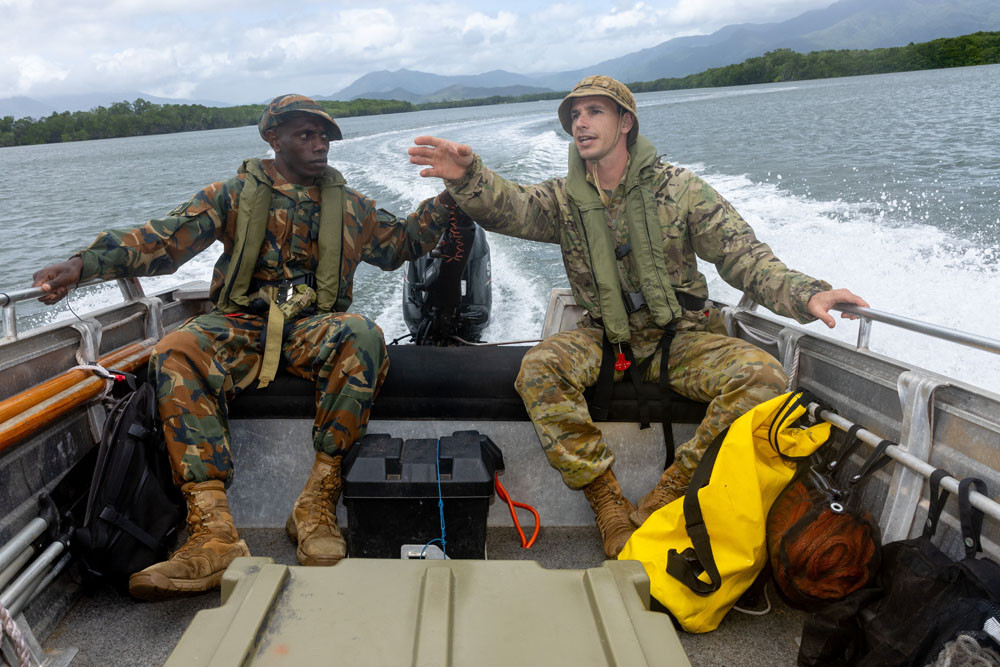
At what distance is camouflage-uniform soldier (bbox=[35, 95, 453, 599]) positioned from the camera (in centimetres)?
211

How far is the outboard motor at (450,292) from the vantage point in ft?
10.4

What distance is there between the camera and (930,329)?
1782 millimetres

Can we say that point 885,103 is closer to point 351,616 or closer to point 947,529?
point 947,529

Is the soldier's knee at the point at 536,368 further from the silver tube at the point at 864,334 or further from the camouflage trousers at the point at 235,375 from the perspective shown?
the silver tube at the point at 864,334

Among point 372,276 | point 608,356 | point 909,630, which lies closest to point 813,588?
point 909,630

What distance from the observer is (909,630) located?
1.44m

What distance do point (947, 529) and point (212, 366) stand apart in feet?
7.25

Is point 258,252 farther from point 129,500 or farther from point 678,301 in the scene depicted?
point 678,301

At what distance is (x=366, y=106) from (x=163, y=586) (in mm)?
35596

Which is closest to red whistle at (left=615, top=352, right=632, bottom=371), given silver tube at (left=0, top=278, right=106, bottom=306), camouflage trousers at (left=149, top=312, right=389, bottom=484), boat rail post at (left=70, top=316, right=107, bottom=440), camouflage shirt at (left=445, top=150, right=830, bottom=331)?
camouflage shirt at (left=445, top=150, right=830, bottom=331)

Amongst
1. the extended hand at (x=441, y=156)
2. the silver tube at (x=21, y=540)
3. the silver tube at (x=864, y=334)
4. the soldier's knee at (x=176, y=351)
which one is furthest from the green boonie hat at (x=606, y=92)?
the silver tube at (x=21, y=540)

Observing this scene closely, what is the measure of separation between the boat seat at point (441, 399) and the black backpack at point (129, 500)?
0.37 m

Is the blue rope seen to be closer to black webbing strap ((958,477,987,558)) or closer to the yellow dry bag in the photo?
the yellow dry bag

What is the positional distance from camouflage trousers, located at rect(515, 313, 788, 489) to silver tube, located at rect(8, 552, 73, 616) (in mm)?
1462
